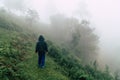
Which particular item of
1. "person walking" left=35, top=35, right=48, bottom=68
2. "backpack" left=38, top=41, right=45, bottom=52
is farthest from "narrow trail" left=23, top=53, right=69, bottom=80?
"backpack" left=38, top=41, right=45, bottom=52

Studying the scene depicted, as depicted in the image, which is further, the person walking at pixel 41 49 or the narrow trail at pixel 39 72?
the person walking at pixel 41 49

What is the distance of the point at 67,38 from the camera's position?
285ft

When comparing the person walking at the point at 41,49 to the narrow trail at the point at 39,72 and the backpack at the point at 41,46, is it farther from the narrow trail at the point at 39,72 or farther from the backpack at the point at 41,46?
the narrow trail at the point at 39,72

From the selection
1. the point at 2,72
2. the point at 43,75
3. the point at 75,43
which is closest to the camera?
the point at 2,72

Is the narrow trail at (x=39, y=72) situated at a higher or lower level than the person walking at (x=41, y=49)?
lower

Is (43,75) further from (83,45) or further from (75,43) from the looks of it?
(83,45)

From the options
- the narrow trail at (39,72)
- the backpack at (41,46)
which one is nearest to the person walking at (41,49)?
the backpack at (41,46)

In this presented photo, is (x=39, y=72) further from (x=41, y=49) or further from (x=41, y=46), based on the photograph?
(x=41, y=46)

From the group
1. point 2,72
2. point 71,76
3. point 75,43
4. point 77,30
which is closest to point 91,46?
point 77,30

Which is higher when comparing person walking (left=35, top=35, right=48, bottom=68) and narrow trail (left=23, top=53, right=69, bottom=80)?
person walking (left=35, top=35, right=48, bottom=68)

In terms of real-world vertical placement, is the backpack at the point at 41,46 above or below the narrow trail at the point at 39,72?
above

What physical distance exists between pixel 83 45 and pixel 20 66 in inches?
2533

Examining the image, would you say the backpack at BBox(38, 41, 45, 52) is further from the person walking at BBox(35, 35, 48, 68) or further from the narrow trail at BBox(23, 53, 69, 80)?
the narrow trail at BBox(23, 53, 69, 80)

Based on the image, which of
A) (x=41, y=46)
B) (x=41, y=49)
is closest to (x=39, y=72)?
(x=41, y=49)
